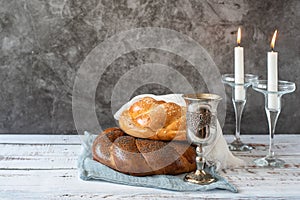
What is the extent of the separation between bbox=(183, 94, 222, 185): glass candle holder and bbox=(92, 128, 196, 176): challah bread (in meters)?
0.05

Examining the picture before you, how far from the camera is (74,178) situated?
4.67 ft

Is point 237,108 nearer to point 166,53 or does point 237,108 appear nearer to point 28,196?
point 166,53

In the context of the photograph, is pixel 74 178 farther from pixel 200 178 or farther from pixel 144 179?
pixel 200 178

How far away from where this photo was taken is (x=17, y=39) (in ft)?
6.33

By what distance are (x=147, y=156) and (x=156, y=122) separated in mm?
128

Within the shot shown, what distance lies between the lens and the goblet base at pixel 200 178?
54.1 inches

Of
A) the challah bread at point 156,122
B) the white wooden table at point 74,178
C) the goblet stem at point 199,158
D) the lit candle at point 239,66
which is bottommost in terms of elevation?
the white wooden table at point 74,178

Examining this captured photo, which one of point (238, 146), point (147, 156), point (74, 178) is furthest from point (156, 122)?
point (238, 146)

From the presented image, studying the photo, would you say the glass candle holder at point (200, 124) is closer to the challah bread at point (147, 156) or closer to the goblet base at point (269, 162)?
the challah bread at point (147, 156)

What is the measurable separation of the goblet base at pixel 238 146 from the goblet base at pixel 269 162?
0.15 meters

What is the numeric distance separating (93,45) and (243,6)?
0.60 meters

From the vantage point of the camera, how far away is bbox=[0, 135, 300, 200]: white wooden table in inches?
51.2

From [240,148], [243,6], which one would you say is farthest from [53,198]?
[243,6]

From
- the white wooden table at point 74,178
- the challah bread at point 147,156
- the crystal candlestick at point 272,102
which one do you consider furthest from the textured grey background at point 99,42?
the challah bread at point 147,156
